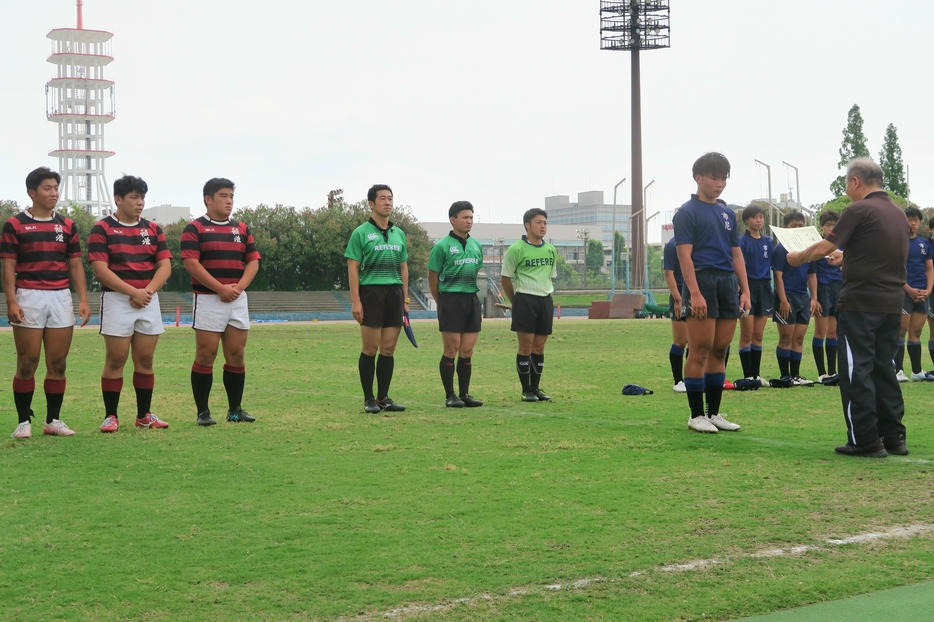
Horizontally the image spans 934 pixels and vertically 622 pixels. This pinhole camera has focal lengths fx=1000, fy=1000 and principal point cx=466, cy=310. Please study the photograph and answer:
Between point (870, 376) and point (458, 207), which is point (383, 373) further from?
point (870, 376)

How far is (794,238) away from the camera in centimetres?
1012

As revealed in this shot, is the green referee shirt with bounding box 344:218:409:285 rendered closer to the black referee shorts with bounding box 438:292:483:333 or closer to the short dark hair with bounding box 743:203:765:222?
the black referee shorts with bounding box 438:292:483:333

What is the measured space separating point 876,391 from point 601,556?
3.42m

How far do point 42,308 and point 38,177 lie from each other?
105 cm

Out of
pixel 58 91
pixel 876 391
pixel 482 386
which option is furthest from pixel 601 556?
pixel 58 91

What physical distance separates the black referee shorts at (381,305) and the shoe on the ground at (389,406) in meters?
0.74

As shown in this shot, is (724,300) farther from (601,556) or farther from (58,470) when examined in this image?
(58,470)

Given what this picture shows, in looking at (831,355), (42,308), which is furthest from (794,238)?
(42,308)

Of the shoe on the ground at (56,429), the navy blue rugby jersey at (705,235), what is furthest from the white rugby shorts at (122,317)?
the navy blue rugby jersey at (705,235)

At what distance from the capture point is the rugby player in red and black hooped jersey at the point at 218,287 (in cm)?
861

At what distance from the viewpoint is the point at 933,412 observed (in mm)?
8867

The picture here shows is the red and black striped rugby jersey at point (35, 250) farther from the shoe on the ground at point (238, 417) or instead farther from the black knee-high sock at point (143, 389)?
the shoe on the ground at point (238, 417)

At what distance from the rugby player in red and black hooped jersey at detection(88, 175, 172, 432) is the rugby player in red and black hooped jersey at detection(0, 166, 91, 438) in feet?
0.80

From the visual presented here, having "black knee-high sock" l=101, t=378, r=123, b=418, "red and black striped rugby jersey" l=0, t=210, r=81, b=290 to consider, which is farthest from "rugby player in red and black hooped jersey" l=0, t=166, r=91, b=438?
"black knee-high sock" l=101, t=378, r=123, b=418
